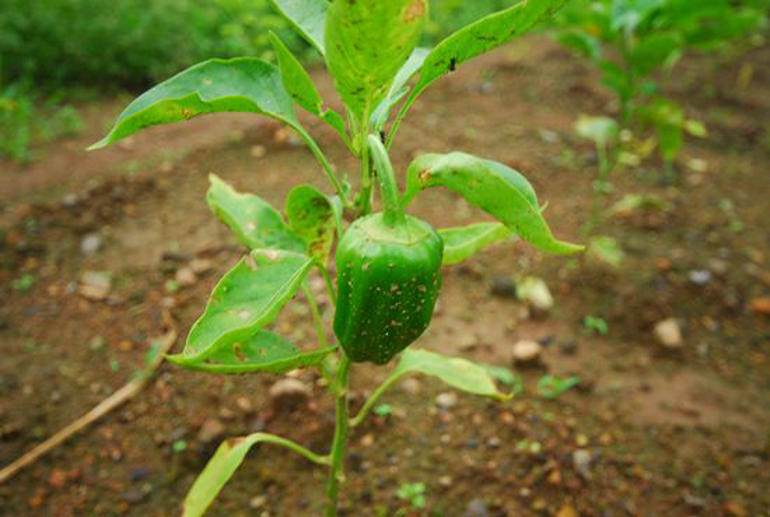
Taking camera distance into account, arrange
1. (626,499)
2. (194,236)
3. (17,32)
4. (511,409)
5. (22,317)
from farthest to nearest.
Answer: (17,32) → (194,236) → (22,317) → (511,409) → (626,499)

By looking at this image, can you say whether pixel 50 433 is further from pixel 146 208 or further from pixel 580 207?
pixel 580 207

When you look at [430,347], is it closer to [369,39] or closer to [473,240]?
[473,240]

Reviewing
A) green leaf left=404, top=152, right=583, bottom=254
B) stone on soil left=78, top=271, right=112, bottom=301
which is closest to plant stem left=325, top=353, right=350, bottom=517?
green leaf left=404, top=152, right=583, bottom=254

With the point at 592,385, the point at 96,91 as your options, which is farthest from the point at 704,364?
the point at 96,91

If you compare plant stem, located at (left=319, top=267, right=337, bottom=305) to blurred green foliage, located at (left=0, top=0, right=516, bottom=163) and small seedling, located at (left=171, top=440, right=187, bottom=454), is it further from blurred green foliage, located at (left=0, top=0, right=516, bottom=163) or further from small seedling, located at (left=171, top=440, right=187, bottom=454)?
blurred green foliage, located at (left=0, top=0, right=516, bottom=163)

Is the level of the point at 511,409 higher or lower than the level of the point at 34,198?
lower

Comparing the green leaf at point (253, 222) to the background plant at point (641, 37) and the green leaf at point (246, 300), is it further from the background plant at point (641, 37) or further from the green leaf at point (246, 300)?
the background plant at point (641, 37)
